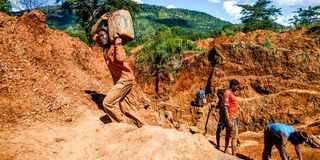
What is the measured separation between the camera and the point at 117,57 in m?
6.38

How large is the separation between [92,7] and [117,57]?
26090 mm

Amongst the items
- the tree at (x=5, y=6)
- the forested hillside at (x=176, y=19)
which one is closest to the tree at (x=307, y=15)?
the tree at (x=5, y=6)

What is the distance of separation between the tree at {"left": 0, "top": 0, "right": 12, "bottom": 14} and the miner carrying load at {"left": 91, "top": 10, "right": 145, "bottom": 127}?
30721mm

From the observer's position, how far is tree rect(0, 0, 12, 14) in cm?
3450

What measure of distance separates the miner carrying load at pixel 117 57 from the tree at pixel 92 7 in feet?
78.1

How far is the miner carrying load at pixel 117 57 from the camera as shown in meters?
6.45

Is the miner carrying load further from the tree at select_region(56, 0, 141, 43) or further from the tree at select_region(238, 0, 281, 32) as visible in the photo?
the tree at select_region(238, 0, 281, 32)

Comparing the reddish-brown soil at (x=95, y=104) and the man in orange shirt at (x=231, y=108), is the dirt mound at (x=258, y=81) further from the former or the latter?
the man in orange shirt at (x=231, y=108)

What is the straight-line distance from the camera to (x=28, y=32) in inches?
335

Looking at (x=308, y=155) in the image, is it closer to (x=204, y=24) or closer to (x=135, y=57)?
(x=135, y=57)

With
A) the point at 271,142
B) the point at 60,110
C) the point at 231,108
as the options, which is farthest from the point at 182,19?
the point at 271,142

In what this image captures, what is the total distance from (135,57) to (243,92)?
312 inches

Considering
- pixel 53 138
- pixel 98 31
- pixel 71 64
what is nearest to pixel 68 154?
pixel 53 138

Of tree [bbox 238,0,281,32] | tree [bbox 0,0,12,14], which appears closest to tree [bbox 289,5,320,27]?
tree [bbox 238,0,281,32]
